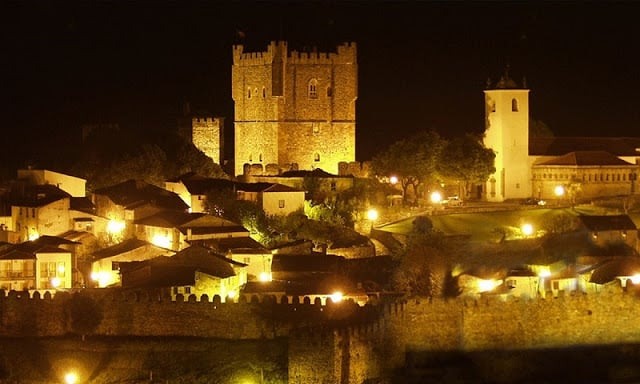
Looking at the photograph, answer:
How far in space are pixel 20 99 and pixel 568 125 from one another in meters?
23.2

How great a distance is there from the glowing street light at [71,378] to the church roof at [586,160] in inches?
921

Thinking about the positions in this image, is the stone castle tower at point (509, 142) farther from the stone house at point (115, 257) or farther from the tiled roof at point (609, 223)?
the stone house at point (115, 257)

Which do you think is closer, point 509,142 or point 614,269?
point 614,269

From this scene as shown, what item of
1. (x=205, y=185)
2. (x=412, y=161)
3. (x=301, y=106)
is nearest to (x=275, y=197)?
(x=205, y=185)

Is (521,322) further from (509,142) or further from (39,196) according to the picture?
(509,142)

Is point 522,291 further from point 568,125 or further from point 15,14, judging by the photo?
point 15,14

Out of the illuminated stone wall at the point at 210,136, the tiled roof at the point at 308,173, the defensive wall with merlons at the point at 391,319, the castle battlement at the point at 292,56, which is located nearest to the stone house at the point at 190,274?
the defensive wall with merlons at the point at 391,319

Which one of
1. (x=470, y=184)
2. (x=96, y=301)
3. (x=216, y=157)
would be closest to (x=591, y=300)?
(x=96, y=301)

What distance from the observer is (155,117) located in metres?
70.3

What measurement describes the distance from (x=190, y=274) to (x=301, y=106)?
14.9 m

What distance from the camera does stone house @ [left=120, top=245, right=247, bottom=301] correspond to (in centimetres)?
3825

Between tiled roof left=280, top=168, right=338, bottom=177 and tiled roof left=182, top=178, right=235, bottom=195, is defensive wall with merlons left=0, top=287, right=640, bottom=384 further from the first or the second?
tiled roof left=280, top=168, right=338, bottom=177

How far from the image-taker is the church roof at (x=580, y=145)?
5591 cm

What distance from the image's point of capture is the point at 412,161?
52844 mm
